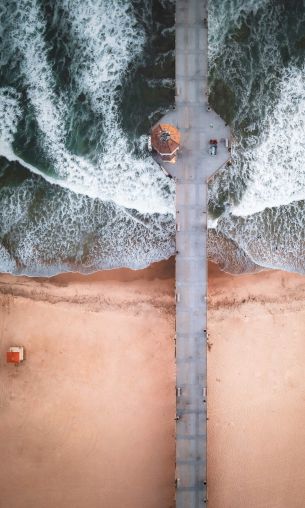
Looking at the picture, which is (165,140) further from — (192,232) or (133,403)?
(133,403)

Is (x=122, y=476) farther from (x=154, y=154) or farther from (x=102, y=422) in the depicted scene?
(x=154, y=154)

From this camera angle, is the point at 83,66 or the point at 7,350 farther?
the point at 83,66

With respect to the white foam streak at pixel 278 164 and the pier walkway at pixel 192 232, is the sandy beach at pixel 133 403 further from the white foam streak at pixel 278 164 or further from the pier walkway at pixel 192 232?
the white foam streak at pixel 278 164

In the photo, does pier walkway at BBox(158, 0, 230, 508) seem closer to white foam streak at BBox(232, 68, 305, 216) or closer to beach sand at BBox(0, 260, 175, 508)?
beach sand at BBox(0, 260, 175, 508)

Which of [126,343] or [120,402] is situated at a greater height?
[126,343]

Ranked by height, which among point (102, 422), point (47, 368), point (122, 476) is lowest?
point (122, 476)

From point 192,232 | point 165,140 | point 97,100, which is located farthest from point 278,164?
point 97,100

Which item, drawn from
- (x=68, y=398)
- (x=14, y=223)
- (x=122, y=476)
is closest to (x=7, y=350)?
(x=68, y=398)

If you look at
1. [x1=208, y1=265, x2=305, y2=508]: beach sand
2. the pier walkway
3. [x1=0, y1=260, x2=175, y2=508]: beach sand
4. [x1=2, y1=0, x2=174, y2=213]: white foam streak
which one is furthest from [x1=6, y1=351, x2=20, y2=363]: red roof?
[x1=208, y1=265, x2=305, y2=508]: beach sand
